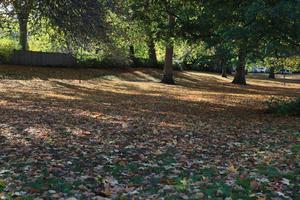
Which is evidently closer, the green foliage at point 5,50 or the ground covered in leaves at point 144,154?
the ground covered in leaves at point 144,154

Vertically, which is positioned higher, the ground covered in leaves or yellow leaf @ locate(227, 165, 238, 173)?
yellow leaf @ locate(227, 165, 238, 173)

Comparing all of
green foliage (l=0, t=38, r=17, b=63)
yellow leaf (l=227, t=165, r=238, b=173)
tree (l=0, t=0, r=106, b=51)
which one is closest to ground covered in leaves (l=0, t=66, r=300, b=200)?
yellow leaf (l=227, t=165, r=238, b=173)

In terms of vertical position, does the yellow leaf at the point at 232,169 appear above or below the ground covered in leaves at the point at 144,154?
above

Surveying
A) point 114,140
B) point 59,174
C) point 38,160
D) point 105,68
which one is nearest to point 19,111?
point 114,140

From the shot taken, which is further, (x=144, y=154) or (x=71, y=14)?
(x=71, y=14)

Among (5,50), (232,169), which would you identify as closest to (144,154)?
(232,169)

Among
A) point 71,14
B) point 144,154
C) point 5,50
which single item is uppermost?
point 71,14

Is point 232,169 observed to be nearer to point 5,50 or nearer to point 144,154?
point 144,154

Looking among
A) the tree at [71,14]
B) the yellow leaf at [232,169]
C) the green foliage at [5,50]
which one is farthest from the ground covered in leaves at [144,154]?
the green foliage at [5,50]

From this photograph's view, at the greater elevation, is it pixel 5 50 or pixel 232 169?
pixel 5 50

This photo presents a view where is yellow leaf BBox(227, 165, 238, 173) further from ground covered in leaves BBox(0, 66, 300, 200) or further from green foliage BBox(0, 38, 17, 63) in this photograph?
green foliage BBox(0, 38, 17, 63)

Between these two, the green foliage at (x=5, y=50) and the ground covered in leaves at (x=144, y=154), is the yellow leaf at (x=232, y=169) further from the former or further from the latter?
the green foliage at (x=5, y=50)

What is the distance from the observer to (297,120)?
44.1ft

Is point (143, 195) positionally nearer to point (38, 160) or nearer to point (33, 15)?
point (38, 160)
